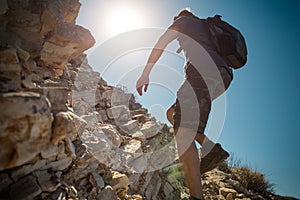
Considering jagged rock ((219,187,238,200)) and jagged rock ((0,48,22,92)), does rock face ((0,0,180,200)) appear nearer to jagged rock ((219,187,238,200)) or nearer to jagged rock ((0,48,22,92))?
jagged rock ((0,48,22,92))

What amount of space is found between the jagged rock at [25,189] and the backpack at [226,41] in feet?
7.40

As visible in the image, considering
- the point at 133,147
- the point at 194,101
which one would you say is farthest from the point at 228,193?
the point at 194,101

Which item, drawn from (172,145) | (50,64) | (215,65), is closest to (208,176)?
(172,145)

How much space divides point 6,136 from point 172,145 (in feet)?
14.7

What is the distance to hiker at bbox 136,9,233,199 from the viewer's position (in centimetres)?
208

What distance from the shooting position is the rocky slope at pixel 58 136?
1.11m

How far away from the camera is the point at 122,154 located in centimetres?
372

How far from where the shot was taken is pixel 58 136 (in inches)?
52.2

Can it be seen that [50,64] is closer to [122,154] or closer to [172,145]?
[122,154]

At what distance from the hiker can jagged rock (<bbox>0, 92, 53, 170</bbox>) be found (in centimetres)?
137

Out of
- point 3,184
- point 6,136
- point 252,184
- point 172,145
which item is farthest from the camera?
point 252,184


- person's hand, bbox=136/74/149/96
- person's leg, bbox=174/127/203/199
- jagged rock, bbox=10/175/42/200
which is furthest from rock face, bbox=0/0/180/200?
person's leg, bbox=174/127/203/199

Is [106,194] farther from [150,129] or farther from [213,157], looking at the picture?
[150,129]

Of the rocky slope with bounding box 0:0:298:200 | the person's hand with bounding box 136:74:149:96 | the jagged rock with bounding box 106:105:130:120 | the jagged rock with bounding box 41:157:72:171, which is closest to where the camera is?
the rocky slope with bounding box 0:0:298:200
